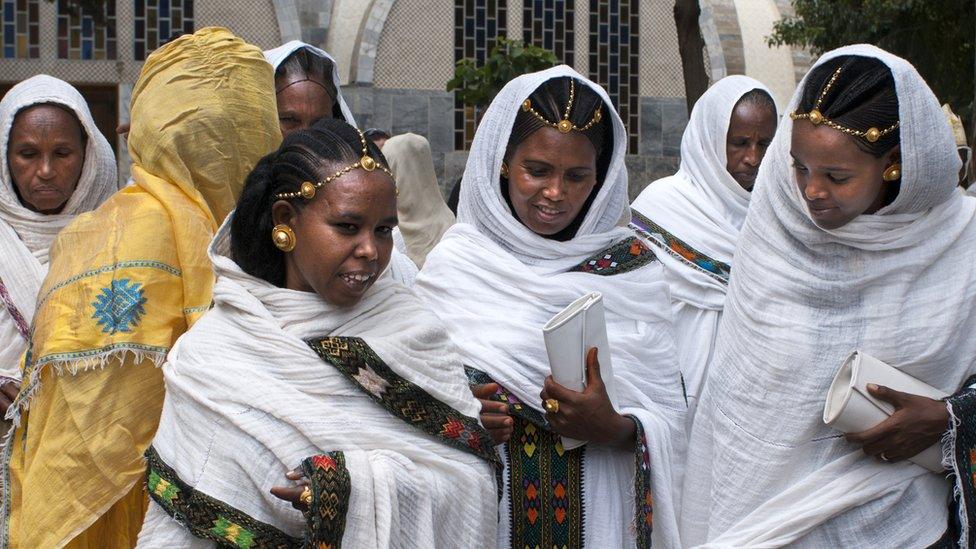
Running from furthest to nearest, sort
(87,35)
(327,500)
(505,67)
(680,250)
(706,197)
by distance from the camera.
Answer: (87,35) → (505,67) → (706,197) → (680,250) → (327,500)

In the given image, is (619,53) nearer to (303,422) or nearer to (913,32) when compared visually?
(913,32)

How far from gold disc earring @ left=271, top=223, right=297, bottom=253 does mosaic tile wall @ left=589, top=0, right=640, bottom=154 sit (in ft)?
56.2

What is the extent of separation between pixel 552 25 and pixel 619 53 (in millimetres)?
1062

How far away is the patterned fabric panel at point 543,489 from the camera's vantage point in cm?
392

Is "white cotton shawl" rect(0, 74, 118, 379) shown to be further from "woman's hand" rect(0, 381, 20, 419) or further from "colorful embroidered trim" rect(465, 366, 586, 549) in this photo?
"colorful embroidered trim" rect(465, 366, 586, 549)

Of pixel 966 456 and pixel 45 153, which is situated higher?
pixel 45 153

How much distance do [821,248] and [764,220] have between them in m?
0.19

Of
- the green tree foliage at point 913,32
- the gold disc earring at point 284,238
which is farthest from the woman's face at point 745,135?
the green tree foliage at point 913,32

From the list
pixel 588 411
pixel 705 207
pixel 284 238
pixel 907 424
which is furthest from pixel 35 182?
pixel 907 424

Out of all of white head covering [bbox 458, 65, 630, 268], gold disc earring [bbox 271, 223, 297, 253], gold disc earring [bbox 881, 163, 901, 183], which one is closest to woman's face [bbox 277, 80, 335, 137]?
white head covering [bbox 458, 65, 630, 268]

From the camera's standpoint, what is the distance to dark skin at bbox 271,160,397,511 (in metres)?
3.18

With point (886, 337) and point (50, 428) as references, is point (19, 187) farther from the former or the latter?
point (886, 337)

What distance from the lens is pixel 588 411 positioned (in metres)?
3.77

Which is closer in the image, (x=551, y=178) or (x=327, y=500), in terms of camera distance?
(x=327, y=500)
